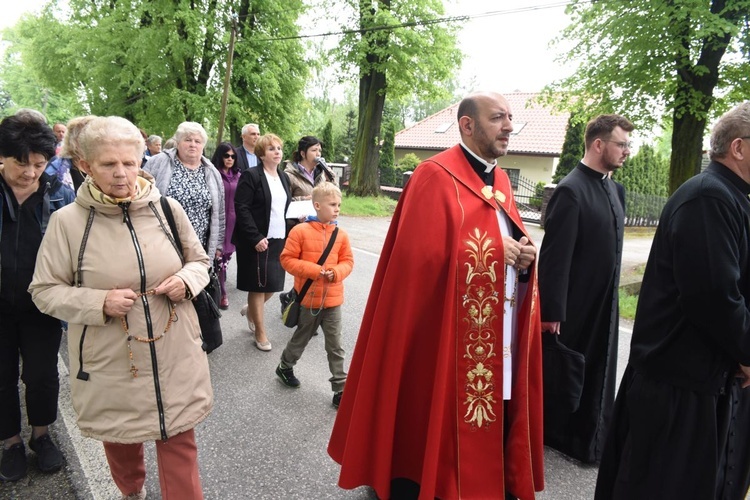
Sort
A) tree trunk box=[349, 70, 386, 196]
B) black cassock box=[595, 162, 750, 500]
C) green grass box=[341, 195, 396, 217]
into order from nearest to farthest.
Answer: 1. black cassock box=[595, 162, 750, 500]
2. green grass box=[341, 195, 396, 217]
3. tree trunk box=[349, 70, 386, 196]

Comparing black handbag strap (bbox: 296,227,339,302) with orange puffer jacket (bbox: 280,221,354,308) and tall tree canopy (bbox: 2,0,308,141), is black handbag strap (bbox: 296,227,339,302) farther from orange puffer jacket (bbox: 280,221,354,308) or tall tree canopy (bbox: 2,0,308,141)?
tall tree canopy (bbox: 2,0,308,141)

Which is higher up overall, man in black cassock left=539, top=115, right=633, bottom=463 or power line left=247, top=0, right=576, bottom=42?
power line left=247, top=0, right=576, bottom=42

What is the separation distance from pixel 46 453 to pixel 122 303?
1.49m

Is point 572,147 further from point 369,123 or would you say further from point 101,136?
point 101,136

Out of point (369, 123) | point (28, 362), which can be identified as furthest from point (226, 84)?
point (28, 362)

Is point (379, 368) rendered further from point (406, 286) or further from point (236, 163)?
point (236, 163)

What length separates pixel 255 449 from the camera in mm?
3240

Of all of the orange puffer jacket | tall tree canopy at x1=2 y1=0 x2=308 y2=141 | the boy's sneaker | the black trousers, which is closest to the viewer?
the black trousers

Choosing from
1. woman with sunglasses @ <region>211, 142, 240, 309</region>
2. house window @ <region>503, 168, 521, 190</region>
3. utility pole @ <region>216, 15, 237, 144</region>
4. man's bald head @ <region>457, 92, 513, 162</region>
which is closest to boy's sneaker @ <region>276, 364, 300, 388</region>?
woman with sunglasses @ <region>211, 142, 240, 309</region>

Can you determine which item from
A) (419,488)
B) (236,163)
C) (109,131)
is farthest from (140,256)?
(236,163)

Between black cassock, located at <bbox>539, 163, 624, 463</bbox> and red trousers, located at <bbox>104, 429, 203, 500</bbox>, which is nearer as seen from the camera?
red trousers, located at <bbox>104, 429, 203, 500</bbox>

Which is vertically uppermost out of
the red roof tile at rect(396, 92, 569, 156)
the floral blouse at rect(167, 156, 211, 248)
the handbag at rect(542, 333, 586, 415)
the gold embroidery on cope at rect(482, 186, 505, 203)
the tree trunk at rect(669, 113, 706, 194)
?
the red roof tile at rect(396, 92, 569, 156)

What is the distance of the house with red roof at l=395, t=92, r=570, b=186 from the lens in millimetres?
→ 27453

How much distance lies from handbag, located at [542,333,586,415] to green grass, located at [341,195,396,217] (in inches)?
543
